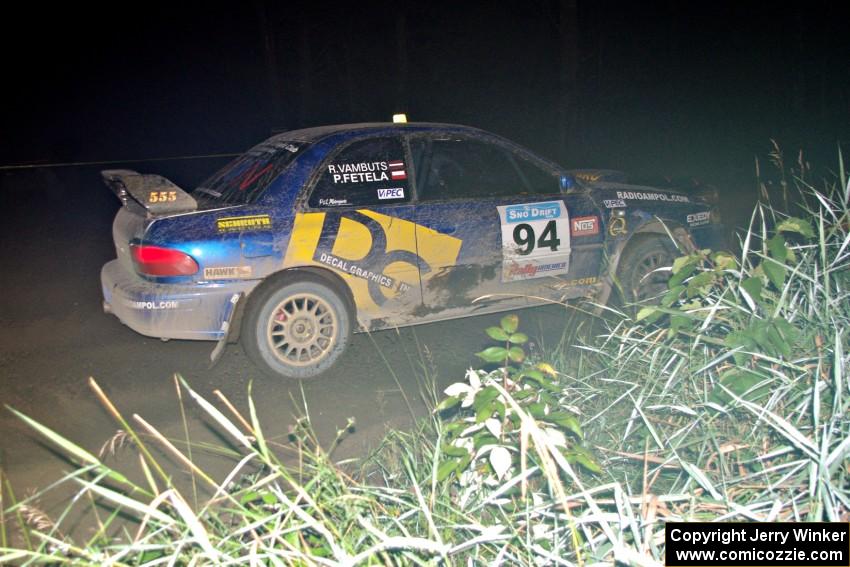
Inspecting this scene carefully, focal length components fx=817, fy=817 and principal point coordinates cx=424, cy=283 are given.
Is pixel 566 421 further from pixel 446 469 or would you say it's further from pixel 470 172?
pixel 470 172

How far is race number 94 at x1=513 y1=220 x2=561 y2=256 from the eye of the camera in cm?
597

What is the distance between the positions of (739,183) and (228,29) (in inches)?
799

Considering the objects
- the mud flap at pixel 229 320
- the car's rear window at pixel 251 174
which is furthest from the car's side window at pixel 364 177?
the mud flap at pixel 229 320

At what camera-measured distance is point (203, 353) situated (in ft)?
20.2

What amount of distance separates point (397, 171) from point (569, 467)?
344 cm

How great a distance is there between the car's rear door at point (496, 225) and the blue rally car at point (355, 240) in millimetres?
10

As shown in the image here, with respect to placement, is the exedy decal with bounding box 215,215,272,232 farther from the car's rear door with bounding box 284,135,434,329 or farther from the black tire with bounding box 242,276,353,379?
the black tire with bounding box 242,276,353,379

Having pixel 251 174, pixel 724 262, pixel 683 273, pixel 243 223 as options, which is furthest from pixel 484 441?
pixel 251 174

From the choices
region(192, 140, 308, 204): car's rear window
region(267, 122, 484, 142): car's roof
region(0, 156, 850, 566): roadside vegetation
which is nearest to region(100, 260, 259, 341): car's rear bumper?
region(192, 140, 308, 204): car's rear window

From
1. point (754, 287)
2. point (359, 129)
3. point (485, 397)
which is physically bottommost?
point (485, 397)

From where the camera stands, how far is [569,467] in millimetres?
2580

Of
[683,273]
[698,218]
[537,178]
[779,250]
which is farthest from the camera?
[698,218]

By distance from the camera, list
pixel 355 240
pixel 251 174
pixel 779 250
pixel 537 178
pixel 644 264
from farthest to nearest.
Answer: pixel 644 264 < pixel 537 178 < pixel 251 174 < pixel 355 240 < pixel 779 250

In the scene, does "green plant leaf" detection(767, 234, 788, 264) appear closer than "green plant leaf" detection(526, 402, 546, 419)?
No
